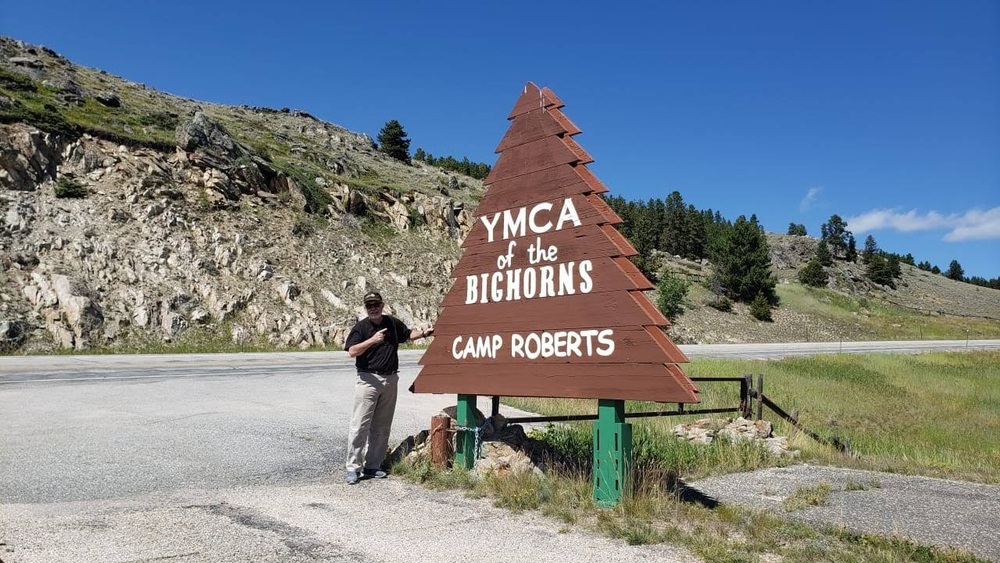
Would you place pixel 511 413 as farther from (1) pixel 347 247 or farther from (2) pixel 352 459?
(1) pixel 347 247

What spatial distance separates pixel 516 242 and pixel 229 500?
398cm

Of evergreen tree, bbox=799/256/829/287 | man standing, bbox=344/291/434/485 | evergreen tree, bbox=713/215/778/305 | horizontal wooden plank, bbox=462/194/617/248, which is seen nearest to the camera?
horizontal wooden plank, bbox=462/194/617/248

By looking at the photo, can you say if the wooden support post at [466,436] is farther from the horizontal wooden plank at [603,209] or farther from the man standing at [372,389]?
the horizontal wooden plank at [603,209]

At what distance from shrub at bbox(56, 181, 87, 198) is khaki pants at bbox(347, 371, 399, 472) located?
31887 mm

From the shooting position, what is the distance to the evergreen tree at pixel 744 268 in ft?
241

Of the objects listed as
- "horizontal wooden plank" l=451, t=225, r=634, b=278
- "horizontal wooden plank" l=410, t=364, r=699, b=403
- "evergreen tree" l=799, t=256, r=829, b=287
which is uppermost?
"evergreen tree" l=799, t=256, r=829, b=287

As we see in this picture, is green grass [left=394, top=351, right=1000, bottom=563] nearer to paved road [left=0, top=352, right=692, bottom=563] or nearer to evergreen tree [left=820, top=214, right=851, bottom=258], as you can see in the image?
paved road [left=0, top=352, right=692, bottom=563]

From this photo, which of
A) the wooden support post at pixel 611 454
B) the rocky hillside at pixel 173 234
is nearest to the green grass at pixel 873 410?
the wooden support post at pixel 611 454

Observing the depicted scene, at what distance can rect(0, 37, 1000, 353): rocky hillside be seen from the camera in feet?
93.8

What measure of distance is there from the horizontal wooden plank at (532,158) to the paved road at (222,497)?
3.60 m

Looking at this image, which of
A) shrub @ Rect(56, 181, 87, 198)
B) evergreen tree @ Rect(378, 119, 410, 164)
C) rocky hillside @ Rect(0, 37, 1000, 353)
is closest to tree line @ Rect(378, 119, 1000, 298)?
evergreen tree @ Rect(378, 119, 410, 164)

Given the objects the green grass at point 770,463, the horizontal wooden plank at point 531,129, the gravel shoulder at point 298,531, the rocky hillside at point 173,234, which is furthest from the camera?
the rocky hillside at point 173,234

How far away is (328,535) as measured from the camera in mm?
5551

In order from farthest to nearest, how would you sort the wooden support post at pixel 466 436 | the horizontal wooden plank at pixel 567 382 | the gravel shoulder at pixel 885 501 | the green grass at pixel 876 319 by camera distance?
the green grass at pixel 876 319, the wooden support post at pixel 466 436, the horizontal wooden plank at pixel 567 382, the gravel shoulder at pixel 885 501
